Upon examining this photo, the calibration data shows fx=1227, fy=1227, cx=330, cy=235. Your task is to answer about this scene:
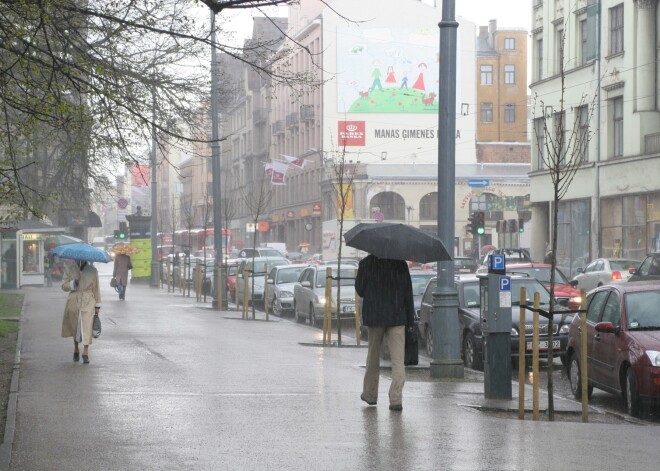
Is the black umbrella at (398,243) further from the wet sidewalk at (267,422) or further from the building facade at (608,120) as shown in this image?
→ the building facade at (608,120)

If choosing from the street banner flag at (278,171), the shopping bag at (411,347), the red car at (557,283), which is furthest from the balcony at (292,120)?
the shopping bag at (411,347)

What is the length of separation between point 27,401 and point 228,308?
23.7 meters

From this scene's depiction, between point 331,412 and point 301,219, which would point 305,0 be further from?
point 331,412

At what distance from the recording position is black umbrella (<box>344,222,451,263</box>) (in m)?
12.1

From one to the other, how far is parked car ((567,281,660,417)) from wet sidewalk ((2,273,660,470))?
59 cm

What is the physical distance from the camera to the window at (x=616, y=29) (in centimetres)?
4947

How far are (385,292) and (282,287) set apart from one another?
897 inches

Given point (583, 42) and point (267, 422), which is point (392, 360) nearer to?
point (267, 422)

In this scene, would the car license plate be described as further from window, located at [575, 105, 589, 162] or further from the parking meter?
the parking meter

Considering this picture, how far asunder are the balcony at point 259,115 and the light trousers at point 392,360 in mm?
93613

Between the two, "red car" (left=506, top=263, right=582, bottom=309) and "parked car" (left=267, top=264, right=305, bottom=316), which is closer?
"red car" (left=506, top=263, right=582, bottom=309)

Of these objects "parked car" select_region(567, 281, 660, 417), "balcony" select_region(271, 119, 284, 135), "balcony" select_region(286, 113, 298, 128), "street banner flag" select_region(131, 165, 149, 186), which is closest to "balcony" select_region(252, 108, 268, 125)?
"balcony" select_region(271, 119, 284, 135)

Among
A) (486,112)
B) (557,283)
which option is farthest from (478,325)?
(486,112)

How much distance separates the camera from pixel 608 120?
50.0 metres
